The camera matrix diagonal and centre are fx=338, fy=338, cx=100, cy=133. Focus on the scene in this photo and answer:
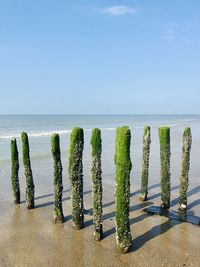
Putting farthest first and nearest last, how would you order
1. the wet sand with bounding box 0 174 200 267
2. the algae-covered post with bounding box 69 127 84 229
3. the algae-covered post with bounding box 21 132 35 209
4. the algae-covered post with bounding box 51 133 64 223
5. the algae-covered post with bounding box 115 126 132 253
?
the algae-covered post with bounding box 21 132 35 209
the algae-covered post with bounding box 51 133 64 223
the algae-covered post with bounding box 69 127 84 229
the algae-covered post with bounding box 115 126 132 253
the wet sand with bounding box 0 174 200 267

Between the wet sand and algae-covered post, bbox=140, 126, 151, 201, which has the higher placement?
algae-covered post, bbox=140, 126, 151, 201

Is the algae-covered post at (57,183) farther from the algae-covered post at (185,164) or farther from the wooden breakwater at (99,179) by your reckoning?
→ the algae-covered post at (185,164)

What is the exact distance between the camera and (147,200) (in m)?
18.7

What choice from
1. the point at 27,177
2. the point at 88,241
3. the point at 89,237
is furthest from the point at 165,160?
the point at 27,177

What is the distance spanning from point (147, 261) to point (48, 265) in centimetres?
328

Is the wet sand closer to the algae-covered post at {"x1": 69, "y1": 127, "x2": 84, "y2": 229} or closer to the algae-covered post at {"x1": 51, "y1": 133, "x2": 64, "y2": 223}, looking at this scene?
the algae-covered post at {"x1": 51, "y1": 133, "x2": 64, "y2": 223}

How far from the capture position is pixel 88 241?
42.0 ft

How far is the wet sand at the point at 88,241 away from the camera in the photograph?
11.4 metres

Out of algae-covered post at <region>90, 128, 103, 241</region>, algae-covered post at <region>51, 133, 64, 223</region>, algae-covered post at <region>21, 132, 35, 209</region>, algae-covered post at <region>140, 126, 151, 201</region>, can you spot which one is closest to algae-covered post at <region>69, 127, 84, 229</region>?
algae-covered post at <region>90, 128, 103, 241</region>

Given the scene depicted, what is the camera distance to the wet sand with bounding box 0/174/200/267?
11352 millimetres

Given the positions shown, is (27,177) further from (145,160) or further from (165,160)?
(165,160)

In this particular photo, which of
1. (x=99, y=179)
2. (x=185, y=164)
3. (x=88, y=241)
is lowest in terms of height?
(x=88, y=241)

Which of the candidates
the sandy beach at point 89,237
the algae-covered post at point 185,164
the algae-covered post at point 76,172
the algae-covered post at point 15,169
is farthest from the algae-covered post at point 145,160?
the algae-covered post at point 15,169

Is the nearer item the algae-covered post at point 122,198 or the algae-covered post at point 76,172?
the algae-covered post at point 122,198
